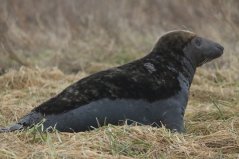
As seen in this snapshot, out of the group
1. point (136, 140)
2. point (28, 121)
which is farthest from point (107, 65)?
point (136, 140)

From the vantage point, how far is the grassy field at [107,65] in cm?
558

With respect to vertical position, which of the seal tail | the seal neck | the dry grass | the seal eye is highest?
the seal eye

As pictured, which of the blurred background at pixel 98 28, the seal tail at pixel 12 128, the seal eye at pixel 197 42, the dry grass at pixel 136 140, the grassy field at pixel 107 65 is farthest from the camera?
the blurred background at pixel 98 28

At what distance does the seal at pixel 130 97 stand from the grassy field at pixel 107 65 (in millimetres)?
351

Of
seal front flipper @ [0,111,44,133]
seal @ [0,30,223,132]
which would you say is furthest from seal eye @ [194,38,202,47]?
seal front flipper @ [0,111,44,133]

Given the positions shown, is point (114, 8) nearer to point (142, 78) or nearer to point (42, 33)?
point (42, 33)

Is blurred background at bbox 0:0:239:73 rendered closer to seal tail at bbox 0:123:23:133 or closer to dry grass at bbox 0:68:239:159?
dry grass at bbox 0:68:239:159

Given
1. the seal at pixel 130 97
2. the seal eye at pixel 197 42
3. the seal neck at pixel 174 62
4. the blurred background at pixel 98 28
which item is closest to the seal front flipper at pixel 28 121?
the seal at pixel 130 97

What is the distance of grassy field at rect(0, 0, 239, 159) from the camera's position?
558 centimetres

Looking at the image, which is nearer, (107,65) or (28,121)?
(28,121)

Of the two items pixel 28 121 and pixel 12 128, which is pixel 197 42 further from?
pixel 12 128

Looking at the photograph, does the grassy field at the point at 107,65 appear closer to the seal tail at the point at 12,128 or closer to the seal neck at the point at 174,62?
the seal tail at the point at 12,128

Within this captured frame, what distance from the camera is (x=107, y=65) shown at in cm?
1259

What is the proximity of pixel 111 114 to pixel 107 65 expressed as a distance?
6140 mm
